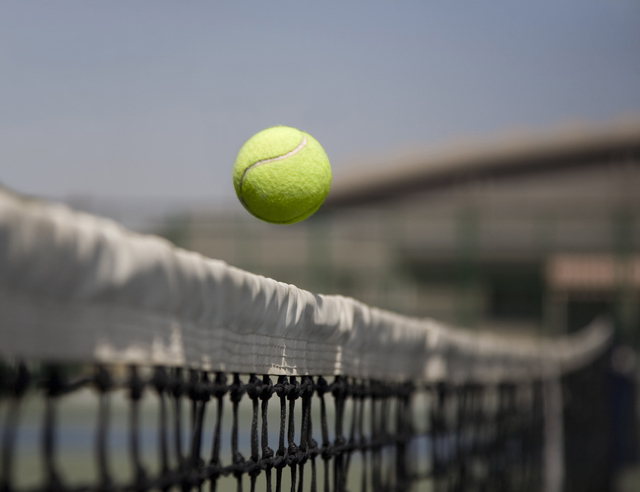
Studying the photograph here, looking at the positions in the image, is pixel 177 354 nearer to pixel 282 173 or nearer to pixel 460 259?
pixel 282 173

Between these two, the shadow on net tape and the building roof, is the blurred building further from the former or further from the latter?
the shadow on net tape

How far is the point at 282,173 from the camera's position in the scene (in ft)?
7.72

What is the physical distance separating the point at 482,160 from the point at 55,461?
952 inches

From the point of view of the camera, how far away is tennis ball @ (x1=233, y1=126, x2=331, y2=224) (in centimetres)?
237

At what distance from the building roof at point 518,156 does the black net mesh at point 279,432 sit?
20388 mm

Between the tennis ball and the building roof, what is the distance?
22.5 metres

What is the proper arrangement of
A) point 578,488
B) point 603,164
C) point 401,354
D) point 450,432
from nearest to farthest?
point 401,354
point 450,432
point 578,488
point 603,164

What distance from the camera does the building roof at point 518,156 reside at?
78.0ft

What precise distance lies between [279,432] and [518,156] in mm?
23321

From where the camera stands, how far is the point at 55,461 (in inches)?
36.3

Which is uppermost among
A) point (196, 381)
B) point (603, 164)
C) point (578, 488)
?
point (603, 164)

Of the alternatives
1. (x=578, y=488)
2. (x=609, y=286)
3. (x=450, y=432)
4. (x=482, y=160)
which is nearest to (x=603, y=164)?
(x=482, y=160)

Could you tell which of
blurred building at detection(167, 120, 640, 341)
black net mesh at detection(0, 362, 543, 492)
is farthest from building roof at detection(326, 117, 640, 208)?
black net mesh at detection(0, 362, 543, 492)

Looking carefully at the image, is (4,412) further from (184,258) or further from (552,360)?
(552,360)
